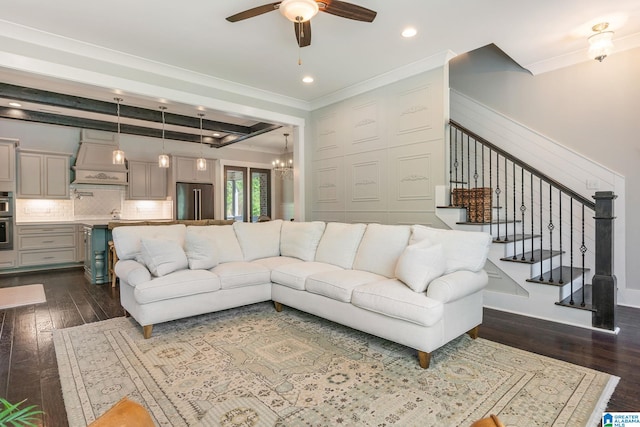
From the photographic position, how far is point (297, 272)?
11.5 ft

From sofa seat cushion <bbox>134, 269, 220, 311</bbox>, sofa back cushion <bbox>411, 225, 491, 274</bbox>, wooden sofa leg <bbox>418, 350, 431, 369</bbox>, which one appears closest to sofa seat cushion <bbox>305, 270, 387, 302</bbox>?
sofa back cushion <bbox>411, 225, 491, 274</bbox>

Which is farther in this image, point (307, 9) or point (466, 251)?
point (466, 251)

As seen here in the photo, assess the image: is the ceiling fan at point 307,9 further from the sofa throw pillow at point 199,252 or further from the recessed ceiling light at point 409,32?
the sofa throw pillow at point 199,252

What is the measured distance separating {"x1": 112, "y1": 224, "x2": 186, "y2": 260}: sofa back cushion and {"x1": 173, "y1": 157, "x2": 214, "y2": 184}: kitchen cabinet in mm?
4430

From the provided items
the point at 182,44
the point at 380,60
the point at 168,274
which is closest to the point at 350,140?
the point at 380,60

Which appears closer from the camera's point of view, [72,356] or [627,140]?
[72,356]

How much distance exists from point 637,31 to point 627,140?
1.15 metres

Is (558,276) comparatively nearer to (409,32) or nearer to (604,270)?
(604,270)

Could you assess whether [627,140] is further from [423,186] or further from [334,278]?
[334,278]

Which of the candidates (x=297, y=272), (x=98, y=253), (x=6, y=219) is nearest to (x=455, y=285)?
(x=297, y=272)

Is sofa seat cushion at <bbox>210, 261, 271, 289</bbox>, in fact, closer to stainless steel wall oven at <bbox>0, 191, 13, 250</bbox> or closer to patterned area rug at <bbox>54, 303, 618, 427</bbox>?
patterned area rug at <bbox>54, 303, 618, 427</bbox>

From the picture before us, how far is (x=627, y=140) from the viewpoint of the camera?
389cm

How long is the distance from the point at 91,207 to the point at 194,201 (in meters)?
2.08

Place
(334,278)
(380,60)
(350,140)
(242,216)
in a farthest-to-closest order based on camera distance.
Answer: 1. (242,216)
2. (350,140)
3. (380,60)
4. (334,278)
